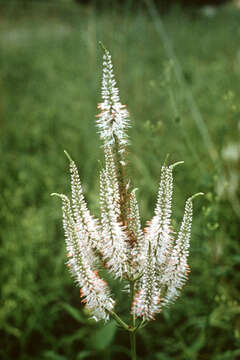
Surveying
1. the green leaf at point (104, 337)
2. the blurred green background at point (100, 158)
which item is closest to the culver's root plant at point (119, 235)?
the blurred green background at point (100, 158)

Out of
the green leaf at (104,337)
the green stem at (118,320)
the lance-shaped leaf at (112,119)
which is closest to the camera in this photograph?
the lance-shaped leaf at (112,119)

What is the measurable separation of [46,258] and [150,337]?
1.22m

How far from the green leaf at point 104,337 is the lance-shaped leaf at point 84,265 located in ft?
3.29

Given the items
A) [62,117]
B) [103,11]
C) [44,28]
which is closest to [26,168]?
[62,117]

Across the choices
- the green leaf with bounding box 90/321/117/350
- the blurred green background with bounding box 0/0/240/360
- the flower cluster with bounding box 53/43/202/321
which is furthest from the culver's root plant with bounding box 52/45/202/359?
the green leaf with bounding box 90/321/117/350

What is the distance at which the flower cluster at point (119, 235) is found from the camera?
114cm

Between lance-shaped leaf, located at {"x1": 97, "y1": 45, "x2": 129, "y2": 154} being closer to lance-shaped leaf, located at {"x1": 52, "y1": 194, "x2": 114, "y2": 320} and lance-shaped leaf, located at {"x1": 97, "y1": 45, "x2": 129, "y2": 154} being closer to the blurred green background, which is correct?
lance-shaped leaf, located at {"x1": 52, "y1": 194, "x2": 114, "y2": 320}

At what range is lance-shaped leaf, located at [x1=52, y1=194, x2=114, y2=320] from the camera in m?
1.15

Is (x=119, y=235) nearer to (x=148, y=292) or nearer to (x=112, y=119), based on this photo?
(x=148, y=292)

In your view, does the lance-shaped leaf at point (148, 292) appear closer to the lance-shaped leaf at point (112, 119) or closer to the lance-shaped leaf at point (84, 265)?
the lance-shaped leaf at point (84, 265)

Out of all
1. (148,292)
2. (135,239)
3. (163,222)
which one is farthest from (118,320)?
(163,222)

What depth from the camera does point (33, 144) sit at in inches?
207

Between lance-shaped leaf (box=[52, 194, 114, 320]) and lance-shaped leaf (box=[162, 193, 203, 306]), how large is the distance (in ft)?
0.72

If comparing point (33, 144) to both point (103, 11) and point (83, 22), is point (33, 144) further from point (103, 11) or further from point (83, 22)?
point (83, 22)
